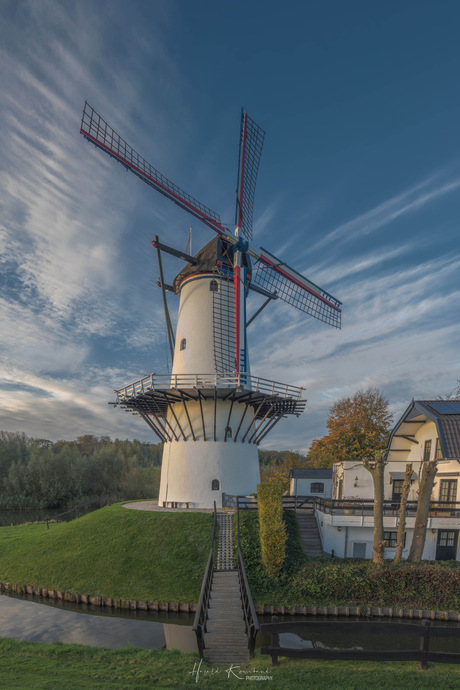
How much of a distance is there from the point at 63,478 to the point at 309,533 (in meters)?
40.5

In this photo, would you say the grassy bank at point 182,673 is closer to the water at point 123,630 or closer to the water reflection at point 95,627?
the water at point 123,630

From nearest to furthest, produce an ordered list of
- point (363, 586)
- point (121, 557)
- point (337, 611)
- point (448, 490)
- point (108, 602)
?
point (337, 611), point (363, 586), point (108, 602), point (121, 557), point (448, 490)

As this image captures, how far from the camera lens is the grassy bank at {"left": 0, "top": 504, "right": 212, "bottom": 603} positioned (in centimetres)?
1650

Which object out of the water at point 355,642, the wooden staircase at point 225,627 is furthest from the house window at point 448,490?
the wooden staircase at point 225,627

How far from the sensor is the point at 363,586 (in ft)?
51.2

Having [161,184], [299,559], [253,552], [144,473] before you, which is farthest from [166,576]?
[144,473]

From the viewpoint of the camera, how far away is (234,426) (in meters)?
25.5

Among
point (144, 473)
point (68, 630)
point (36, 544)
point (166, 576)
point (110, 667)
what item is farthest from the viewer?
point (144, 473)

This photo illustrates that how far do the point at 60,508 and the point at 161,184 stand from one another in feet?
132

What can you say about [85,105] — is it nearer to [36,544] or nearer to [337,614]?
[36,544]

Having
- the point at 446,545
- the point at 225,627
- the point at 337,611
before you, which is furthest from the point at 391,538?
the point at 225,627

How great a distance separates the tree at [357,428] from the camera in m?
34.7

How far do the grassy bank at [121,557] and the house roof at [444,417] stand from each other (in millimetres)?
11851

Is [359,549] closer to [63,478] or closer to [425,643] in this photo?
[425,643]
